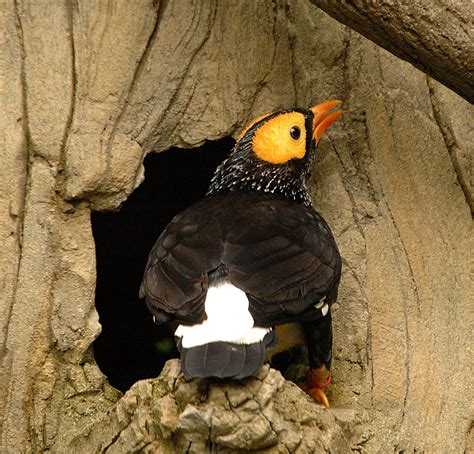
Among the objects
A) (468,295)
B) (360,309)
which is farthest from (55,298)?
(468,295)

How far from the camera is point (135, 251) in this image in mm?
8336

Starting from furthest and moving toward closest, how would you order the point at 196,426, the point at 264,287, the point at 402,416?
the point at 402,416 → the point at 264,287 → the point at 196,426

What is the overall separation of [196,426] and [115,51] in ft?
8.13

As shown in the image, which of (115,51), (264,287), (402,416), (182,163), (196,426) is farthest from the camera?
(182,163)

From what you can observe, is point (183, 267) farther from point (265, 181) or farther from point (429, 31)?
point (429, 31)

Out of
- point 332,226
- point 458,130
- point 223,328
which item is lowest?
point 223,328

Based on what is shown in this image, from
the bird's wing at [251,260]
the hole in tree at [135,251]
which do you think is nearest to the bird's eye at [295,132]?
the bird's wing at [251,260]

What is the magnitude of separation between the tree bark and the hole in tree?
265 centimetres

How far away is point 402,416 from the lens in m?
5.86

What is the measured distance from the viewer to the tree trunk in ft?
19.1

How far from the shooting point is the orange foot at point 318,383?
588 centimetres

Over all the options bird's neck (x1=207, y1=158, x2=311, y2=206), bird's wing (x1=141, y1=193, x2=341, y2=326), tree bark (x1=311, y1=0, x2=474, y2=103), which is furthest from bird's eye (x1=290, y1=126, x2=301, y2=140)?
tree bark (x1=311, y1=0, x2=474, y2=103)

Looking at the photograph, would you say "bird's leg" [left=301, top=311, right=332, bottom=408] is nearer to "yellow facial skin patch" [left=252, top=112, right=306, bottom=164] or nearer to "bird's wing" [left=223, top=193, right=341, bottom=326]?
"bird's wing" [left=223, top=193, right=341, bottom=326]

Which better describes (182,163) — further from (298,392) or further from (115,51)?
(298,392)
